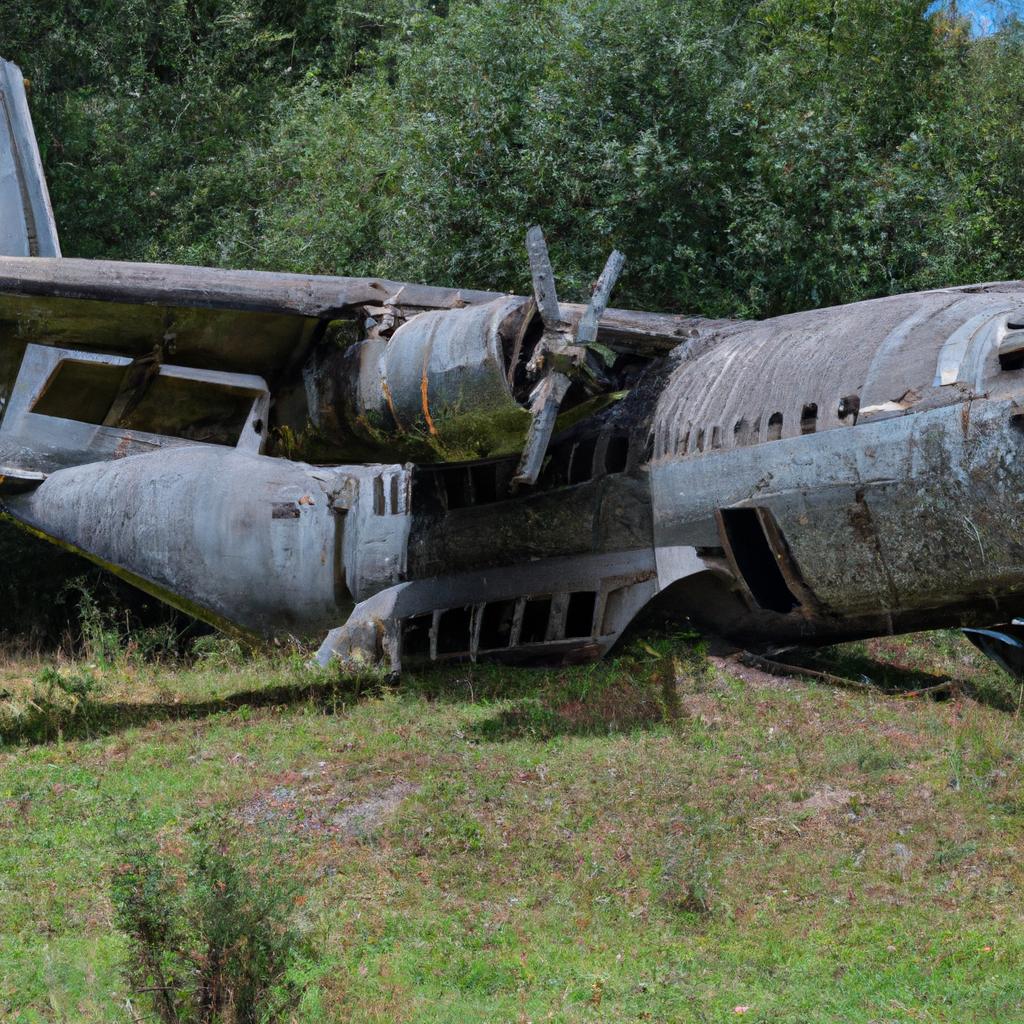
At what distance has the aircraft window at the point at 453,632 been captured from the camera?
45.4 ft

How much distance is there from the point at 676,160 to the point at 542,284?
7770 mm

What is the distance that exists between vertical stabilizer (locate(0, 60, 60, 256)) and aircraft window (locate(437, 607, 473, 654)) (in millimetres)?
6745

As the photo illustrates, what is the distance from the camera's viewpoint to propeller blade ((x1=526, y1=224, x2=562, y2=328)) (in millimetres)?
11094

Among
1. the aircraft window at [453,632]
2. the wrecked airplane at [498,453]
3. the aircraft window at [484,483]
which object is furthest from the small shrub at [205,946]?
the aircraft window at [484,483]

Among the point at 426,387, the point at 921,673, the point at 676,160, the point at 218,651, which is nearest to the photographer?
the point at 426,387

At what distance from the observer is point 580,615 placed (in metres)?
13.1

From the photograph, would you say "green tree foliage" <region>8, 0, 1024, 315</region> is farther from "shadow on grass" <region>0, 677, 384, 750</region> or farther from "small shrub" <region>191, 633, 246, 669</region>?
"shadow on grass" <region>0, 677, 384, 750</region>

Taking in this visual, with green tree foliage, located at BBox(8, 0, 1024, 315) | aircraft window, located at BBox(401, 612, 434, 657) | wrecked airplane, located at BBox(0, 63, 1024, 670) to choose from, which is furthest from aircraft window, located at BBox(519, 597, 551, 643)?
green tree foliage, located at BBox(8, 0, 1024, 315)

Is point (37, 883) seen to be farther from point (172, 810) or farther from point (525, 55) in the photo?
point (525, 55)

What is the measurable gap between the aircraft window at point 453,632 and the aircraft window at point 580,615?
1190 mm

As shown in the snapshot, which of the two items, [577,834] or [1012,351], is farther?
[1012,351]

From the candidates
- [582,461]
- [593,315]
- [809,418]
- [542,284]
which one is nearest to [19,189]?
[582,461]

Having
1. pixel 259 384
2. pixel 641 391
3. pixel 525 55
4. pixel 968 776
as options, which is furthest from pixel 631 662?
pixel 525 55

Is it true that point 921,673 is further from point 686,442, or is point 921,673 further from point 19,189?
point 19,189
